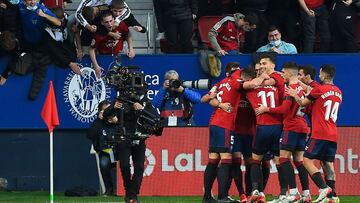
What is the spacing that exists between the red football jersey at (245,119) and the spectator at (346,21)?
499 cm

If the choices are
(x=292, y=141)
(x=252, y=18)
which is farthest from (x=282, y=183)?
(x=252, y=18)

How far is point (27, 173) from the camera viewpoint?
77.9 ft

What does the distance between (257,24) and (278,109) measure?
499 centimetres

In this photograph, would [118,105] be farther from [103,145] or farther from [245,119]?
[103,145]

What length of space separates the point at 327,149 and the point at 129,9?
597cm

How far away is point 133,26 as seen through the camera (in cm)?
2323

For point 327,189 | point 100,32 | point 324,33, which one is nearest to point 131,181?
point 327,189

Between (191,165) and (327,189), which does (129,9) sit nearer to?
(191,165)

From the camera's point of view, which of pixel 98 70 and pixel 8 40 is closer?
pixel 8 40

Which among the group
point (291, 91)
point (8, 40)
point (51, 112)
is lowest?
point (51, 112)

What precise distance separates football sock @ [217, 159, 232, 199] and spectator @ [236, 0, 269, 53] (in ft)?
17.3

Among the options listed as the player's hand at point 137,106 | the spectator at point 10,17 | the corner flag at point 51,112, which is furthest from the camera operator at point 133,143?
the spectator at point 10,17

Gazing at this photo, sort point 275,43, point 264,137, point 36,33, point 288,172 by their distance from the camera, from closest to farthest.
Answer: point 264,137
point 288,172
point 36,33
point 275,43

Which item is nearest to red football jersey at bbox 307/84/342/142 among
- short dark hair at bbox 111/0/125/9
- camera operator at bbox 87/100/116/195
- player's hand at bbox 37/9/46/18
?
camera operator at bbox 87/100/116/195
